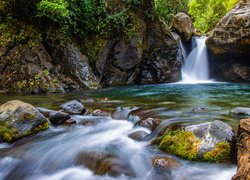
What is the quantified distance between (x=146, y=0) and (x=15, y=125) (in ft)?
39.3

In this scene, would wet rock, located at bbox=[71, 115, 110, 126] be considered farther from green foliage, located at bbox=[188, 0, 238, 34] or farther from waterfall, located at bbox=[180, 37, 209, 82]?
green foliage, located at bbox=[188, 0, 238, 34]

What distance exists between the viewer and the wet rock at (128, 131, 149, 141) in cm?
571

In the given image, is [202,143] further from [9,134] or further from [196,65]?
[196,65]

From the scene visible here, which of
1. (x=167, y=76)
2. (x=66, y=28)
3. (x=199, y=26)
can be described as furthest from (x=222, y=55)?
(x=199, y=26)

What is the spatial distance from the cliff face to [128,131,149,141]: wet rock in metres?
6.65

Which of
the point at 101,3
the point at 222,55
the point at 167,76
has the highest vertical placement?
the point at 101,3

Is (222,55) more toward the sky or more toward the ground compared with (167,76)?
more toward the sky

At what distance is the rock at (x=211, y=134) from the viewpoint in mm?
4555

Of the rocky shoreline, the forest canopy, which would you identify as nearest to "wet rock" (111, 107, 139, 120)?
the rocky shoreline

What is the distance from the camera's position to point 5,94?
11172 mm

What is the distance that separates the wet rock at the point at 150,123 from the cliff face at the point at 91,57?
6.30 meters

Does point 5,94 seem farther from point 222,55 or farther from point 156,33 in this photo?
point 222,55

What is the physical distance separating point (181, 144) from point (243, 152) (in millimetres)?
1179

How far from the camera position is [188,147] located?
4711mm
